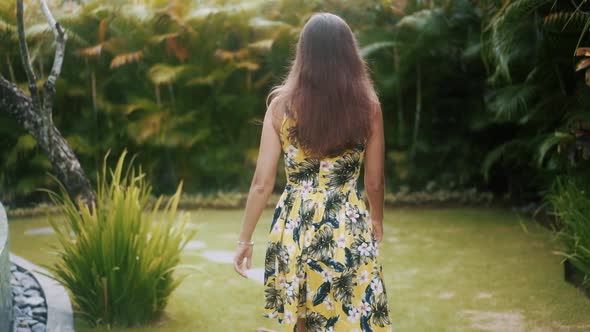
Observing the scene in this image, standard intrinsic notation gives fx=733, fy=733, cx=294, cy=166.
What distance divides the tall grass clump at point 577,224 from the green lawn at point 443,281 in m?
0.22

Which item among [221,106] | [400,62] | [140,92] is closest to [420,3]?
[400,62]

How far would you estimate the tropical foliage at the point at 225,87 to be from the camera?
24.7ft

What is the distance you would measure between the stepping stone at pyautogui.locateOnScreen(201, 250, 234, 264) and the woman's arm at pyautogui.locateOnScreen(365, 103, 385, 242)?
2.78 metres

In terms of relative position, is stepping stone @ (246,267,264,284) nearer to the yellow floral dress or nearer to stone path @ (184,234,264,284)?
stone path @ (184,234,264,284)

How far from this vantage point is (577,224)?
13.9ft

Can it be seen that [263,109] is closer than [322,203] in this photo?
No

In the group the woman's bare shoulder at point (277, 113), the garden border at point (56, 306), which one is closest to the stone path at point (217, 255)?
the garden border at point (56, 306)

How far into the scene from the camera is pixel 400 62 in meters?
7.68

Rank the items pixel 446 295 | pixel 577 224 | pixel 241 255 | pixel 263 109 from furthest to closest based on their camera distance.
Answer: pixel 263 109
pixel 446 295
pixel 577 224
pixel 241 255

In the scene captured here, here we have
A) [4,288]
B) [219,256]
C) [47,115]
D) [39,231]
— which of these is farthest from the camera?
[39,231]

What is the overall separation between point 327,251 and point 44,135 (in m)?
2.17

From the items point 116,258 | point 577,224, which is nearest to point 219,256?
point 116,258

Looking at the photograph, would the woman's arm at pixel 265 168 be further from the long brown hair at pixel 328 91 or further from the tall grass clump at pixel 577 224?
the tall grass clump at pixel 577 224

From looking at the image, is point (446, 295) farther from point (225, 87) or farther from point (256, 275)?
point (225, 87)
